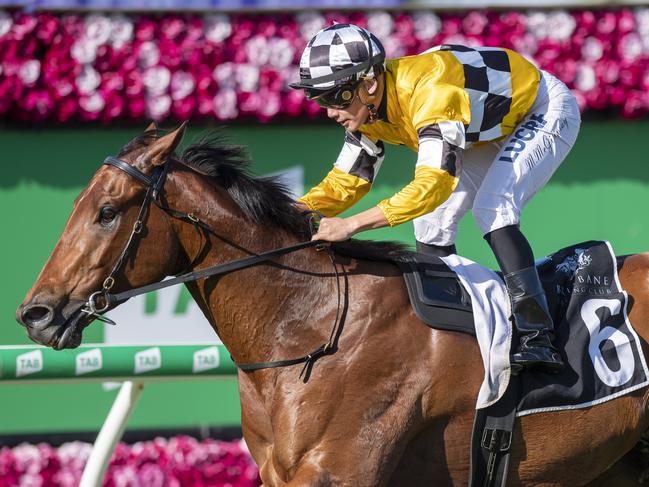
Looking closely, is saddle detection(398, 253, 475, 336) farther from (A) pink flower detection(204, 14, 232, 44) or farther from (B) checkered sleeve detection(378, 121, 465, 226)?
(A) pink flower detection(204, 14, 232, 44)

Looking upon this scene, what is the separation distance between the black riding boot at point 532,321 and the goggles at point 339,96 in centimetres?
78

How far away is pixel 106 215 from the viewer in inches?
125

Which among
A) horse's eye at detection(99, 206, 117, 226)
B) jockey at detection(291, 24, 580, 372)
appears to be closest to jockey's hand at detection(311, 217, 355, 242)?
jockey at detection(291, 24, 580, 372)

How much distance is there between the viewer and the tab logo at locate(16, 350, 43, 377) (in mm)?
4211

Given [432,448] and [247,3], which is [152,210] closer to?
[432,448]

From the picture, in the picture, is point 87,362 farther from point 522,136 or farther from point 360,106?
point 522,136

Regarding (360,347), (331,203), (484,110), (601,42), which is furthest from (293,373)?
(601,42)

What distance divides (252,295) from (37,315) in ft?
2.16

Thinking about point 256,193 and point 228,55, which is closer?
point 256,193

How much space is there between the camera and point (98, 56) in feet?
19.1

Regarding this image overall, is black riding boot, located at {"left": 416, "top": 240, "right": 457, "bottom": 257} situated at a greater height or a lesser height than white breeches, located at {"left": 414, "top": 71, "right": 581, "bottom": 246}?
lesser

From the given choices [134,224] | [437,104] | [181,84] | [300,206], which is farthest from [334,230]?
[181,84]

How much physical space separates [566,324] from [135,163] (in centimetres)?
150

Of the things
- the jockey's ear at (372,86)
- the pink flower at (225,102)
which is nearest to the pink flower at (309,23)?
the pink flower at (225,102)
